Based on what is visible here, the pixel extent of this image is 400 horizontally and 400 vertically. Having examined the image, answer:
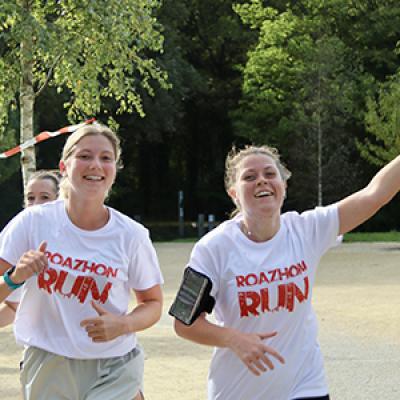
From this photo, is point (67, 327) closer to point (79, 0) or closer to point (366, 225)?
point (79, 0)

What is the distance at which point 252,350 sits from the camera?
341 cm

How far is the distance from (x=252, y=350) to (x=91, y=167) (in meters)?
1.09

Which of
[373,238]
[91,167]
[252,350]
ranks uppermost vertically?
[91,167]

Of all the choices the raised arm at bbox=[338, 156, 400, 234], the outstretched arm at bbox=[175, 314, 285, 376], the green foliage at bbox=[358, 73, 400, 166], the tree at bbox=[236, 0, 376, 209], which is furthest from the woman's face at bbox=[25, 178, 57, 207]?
the tree at bbox=[236, 0, 376, 209]

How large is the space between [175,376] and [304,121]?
25.0 meters

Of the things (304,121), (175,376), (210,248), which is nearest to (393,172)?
(210,248)

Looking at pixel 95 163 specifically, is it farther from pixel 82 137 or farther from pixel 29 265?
pixel 29 265

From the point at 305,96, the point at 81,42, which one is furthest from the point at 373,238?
the point at 81,42

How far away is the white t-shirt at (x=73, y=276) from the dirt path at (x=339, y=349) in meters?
3.35

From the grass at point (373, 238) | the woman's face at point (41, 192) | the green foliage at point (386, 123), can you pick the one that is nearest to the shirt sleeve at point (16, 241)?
the woman's face at point (41, 192)

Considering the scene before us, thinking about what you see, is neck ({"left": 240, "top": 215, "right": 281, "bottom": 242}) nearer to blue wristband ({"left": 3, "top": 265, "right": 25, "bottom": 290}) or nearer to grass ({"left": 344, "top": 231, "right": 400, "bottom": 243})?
blue wristband ({"left": 3, "top": 265, "right": 25, "bottom": 290})

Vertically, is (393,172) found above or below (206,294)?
above

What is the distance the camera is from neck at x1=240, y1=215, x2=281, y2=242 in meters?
3.81

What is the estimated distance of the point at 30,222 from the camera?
3.89m
